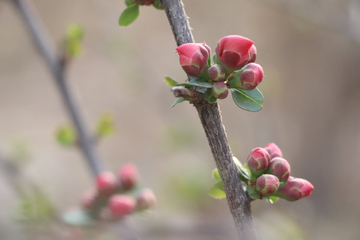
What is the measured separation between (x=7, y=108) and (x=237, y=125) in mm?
3076

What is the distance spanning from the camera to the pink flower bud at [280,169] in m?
0.48

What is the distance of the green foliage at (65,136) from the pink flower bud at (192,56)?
0.89m

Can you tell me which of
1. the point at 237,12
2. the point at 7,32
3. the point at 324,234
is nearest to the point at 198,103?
the point at 324,234

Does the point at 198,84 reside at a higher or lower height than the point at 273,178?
higher

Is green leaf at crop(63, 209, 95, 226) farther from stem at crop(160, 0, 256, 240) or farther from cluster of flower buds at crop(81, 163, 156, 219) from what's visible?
stem at crop(160, 0, 256, 240)

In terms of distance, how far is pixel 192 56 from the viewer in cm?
39

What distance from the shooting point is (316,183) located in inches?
137

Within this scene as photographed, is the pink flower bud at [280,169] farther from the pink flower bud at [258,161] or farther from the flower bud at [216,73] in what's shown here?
the flower bud at [216,73]

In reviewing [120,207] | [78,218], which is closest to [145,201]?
[120,207]

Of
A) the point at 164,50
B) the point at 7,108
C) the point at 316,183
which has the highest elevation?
the point at 164,50

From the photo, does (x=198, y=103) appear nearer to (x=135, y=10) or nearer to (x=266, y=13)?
(x=135, y=10)

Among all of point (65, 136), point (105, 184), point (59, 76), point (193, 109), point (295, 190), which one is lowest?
point (295, 190)

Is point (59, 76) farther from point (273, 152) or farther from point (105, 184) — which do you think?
point (273, 152)

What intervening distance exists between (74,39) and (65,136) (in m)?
0.38
